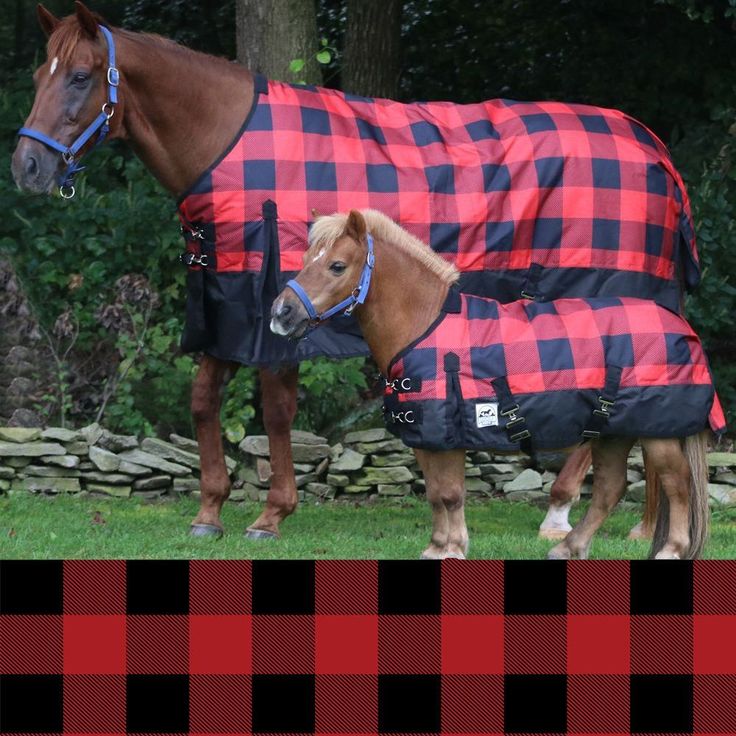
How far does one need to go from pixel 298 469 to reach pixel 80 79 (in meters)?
3.25

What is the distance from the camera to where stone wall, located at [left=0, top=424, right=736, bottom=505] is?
823cm

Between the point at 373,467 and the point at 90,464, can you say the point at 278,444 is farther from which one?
the point at 90,464

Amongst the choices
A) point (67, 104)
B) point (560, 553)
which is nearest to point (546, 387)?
point (560, 553)

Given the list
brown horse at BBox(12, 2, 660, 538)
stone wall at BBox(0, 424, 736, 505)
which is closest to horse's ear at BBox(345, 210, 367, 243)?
brown horse at BBox(12, 2, 660, 538)

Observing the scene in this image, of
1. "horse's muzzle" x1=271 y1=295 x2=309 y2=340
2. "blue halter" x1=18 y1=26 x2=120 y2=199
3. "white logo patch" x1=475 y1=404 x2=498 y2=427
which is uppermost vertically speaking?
"blue halter" x1=18 y1=26 x2=120 y2=199

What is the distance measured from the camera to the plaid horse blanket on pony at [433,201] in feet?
20.1

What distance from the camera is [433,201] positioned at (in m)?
6.29

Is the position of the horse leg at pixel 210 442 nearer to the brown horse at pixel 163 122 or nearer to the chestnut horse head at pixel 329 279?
the brown horse at pixel 163 122

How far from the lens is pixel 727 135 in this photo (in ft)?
30.9

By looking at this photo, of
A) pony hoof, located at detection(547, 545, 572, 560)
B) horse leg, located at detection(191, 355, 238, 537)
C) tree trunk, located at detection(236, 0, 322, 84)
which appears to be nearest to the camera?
pony hoof, located at detection(547, 545, 572, 560)

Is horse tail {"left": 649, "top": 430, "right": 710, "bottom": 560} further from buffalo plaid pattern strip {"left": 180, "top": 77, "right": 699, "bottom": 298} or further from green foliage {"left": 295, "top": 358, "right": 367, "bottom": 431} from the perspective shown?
green foliage {"left": 295, "top": 358, "right": 367, "bottom": 431}

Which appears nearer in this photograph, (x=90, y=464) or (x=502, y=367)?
(x=502, y=367)

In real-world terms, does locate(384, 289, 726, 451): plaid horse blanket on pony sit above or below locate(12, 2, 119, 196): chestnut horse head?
below

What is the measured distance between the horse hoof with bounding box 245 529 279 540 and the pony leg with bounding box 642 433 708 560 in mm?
1957
